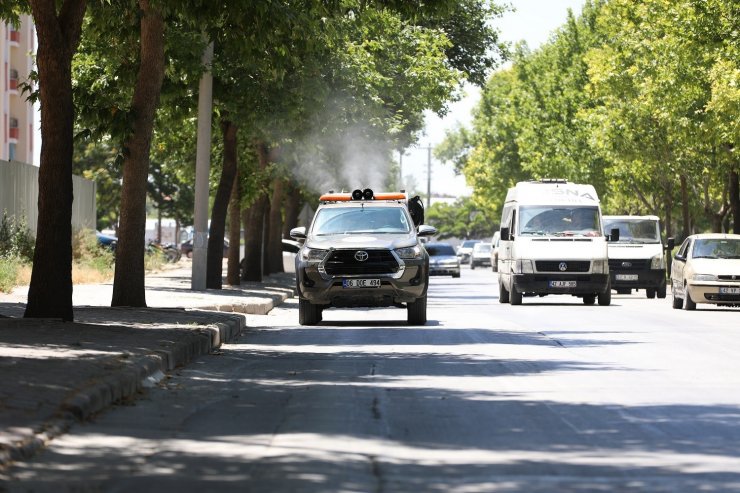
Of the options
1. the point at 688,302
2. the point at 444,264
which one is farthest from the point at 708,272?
the point at 444,264

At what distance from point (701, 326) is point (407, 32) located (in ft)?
69.2

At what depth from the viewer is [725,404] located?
39.2 feet

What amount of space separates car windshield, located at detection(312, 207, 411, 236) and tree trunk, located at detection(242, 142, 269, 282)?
16725 millimetres

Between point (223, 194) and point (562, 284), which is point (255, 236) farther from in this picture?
point (562, 284)

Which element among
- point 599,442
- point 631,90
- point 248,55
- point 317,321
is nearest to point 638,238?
point 631,90

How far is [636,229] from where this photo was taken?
133 ft

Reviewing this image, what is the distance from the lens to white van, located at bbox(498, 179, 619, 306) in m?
31.5

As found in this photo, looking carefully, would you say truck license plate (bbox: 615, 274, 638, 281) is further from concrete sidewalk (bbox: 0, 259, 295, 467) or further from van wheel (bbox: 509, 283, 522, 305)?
concrete sidewalk (bbox: 0, 259, 295, 467)

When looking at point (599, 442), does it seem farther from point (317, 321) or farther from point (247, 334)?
point (317, 321)

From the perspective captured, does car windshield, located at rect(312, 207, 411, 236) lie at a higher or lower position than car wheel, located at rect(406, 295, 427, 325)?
higher

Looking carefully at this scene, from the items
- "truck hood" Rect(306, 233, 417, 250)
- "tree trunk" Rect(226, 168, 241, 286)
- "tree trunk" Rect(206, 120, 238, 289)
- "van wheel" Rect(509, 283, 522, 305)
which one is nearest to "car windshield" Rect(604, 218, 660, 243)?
"van wheel" Rect(509, 283, 522, 305)

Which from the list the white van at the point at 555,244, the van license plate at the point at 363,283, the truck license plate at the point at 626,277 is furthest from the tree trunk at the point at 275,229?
the van license plate at the point at 363,283

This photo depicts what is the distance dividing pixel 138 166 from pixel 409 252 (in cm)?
454

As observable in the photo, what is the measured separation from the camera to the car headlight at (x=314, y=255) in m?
23.4
